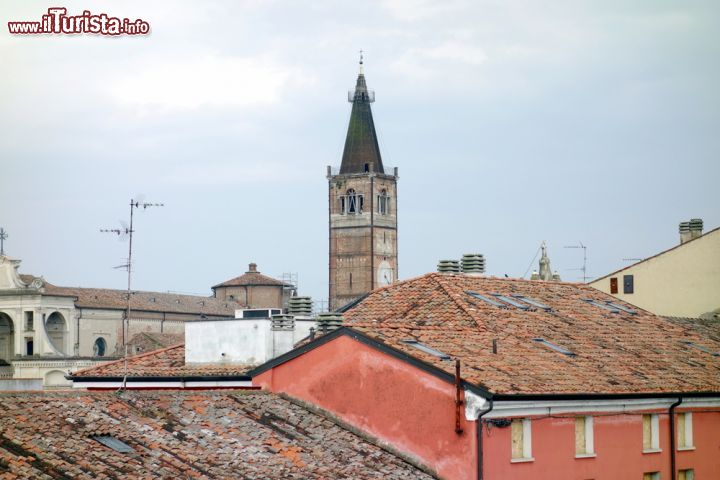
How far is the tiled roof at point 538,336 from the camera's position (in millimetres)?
27781

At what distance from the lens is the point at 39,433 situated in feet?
71.3

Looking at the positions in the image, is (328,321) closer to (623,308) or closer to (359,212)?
(623,308)

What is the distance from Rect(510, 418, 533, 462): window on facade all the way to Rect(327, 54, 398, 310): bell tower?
11259 cm

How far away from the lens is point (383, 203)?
144 m

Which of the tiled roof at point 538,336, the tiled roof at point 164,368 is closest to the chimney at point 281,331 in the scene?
the tiled roof at point 164,368

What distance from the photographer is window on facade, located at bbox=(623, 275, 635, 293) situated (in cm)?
5103

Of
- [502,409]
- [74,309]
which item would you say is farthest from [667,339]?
[74,309]

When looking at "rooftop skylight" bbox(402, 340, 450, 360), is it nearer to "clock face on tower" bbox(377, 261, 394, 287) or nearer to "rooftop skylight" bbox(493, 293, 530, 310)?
"rooftop skylight" bbox(493, 293, 530, 310)

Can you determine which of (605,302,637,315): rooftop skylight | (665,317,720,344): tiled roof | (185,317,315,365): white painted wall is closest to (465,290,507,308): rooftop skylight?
(185,317,315,365): white painted wall

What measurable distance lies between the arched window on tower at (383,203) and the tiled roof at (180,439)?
11425cm

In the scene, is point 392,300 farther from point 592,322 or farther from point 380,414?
point 380,414

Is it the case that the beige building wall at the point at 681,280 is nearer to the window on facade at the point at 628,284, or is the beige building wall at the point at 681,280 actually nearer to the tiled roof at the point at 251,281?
the window on facade at the point at 628,284

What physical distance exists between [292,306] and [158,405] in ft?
34.5

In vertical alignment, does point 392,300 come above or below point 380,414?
above
